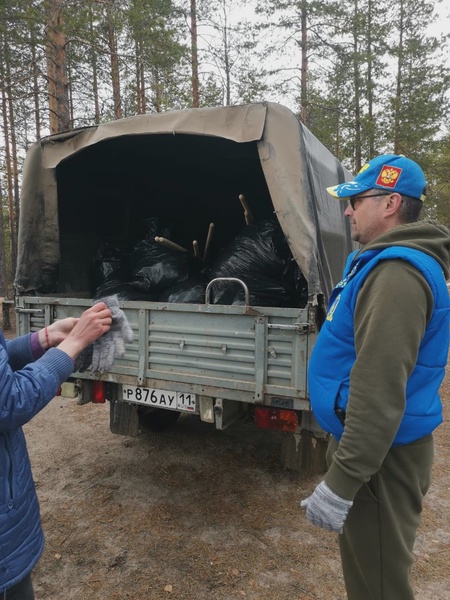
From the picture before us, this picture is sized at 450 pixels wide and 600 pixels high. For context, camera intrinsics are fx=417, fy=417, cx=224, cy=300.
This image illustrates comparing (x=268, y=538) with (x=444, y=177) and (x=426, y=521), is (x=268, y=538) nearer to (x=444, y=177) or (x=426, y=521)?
(x=426, y=521)

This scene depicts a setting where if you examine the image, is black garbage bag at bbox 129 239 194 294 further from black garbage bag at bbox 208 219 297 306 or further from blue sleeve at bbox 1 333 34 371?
blue sleeve at bbox 1 333 34 371

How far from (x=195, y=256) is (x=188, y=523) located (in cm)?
251

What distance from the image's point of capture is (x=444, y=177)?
1794 centimetres

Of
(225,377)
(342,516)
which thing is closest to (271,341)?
(225,377)

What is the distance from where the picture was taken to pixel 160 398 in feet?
9.79

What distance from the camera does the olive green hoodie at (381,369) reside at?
1374 mm

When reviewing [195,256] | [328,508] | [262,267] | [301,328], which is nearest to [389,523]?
[328,508]

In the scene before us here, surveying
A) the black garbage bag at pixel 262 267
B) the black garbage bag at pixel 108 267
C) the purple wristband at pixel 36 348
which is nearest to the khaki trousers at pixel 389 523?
the purple wristband at pixel 36 348

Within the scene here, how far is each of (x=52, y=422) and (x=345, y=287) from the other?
4314 millimetres

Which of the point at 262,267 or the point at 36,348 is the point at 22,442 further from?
the point at 262,267

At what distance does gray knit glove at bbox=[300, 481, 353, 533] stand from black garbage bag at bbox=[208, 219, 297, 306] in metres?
1.93

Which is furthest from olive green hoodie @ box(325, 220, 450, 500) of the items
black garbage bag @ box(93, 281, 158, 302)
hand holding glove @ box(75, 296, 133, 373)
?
black garbage bag @ box(93, 281, 158, 302)

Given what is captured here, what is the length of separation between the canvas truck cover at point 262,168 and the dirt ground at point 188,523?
162 centimetres

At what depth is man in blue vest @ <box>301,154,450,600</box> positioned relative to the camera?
54.5 inches
